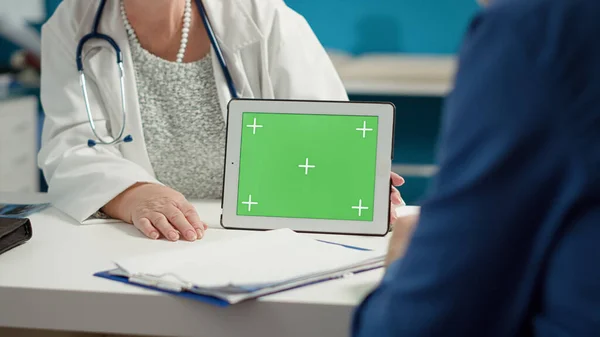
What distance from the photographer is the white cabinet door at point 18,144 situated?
12.4 ft

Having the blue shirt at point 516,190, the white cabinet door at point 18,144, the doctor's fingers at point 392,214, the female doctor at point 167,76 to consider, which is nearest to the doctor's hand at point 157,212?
the female doctor at point 167,76

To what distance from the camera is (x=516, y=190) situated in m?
0.58

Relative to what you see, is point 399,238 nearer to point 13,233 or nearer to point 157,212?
point 157,212

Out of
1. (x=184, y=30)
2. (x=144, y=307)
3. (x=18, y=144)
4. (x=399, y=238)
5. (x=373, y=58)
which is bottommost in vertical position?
(x=18, y=144)

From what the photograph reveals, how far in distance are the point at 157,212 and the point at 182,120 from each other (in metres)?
A: 0.37

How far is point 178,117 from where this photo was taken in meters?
1.58

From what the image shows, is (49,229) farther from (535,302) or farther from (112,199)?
(535,302)

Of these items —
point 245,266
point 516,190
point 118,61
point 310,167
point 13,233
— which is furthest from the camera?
point 118,61

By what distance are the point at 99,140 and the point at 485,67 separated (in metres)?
1.07

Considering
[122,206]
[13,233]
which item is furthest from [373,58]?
[13,233]

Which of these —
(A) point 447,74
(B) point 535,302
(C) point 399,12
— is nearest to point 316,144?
(B) point 535,302

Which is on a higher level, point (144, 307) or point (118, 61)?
point (118, 61)

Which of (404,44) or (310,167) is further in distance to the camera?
(404,44)

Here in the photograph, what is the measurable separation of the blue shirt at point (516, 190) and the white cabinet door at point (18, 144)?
11.4ft
